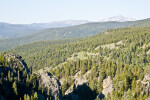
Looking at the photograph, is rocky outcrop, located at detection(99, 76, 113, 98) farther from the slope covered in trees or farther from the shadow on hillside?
the slope covered in trees

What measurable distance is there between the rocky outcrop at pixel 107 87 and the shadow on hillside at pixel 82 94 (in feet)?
26.6

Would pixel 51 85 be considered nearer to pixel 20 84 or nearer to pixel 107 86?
pixel 20 84

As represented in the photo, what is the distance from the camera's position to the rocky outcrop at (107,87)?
117 meters

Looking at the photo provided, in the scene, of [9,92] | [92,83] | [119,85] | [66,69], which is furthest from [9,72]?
[66,69]

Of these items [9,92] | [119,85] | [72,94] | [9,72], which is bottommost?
[72,94]

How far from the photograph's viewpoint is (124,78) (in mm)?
116375

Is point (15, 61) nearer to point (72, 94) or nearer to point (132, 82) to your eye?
point (72, 94)

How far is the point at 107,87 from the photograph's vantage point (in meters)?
121

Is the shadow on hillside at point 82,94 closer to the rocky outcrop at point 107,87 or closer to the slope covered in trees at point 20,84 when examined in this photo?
the rocky outcrop at point 107,87

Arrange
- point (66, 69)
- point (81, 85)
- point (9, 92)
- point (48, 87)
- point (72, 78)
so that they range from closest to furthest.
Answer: point (9, 92) → point (48, 87) → point (81, 85) → point (72, 78) → point (66, 69)

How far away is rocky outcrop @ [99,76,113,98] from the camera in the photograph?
11669 centimetres

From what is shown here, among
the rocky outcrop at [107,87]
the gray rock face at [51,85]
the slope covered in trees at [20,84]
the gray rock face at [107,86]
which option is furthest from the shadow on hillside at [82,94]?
the slope covered in trees at [20,84]

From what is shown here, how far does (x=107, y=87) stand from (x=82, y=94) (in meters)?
17.5

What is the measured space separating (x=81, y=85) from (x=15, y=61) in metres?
51.9
